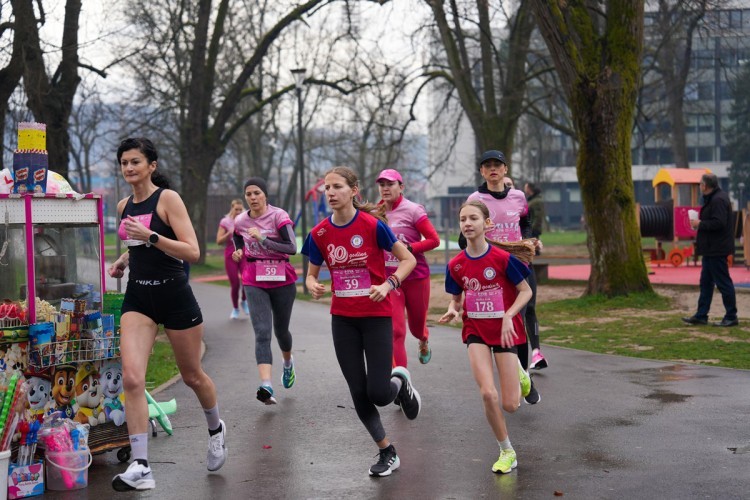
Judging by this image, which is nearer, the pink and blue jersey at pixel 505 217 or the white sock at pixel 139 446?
the white sock at pixel 139 446

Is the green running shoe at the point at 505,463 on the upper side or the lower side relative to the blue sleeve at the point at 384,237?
lower

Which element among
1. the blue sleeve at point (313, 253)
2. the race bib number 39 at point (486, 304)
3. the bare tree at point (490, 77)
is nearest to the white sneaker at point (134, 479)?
the blue sleeve at point (313, 253)

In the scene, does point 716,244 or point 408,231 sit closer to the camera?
point 408,231

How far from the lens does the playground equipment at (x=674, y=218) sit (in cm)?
2844

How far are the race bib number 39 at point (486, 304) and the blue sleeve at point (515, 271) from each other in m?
0.11

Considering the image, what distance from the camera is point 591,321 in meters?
15.5

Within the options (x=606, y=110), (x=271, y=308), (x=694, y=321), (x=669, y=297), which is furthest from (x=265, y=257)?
(x=669, y=297)

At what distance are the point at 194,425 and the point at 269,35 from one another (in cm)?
2259

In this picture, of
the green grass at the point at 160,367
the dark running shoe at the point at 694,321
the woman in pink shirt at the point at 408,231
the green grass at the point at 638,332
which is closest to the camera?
the woman in pink shirt at the point at 408,231

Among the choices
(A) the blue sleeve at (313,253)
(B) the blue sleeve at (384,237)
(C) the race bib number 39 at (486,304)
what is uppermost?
(B) the blue sleeve at (384,237)

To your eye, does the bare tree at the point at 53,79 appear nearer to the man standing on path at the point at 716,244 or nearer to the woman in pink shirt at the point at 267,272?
the woman in pink shirt at the point at 267,272

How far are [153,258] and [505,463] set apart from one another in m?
2.44

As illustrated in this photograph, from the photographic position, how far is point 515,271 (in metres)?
6.73

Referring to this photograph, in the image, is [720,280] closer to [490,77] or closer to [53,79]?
[53,79]
